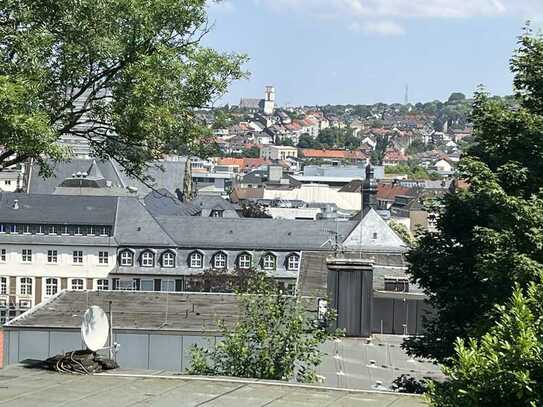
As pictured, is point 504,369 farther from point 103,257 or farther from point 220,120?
point 103,257

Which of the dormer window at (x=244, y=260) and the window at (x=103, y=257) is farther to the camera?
the window at (x=103, y=257)

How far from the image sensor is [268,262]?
64.9m

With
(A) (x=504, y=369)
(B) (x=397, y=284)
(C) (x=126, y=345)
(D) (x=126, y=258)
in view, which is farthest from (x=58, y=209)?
(A) (x=504, y=369)

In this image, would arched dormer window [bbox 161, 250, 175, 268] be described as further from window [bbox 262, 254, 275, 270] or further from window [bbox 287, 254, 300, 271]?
window [bbox 287, 254, 300, 271]

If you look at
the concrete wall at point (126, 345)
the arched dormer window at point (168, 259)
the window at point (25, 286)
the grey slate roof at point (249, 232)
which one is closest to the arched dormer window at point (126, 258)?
the arched dormer window at point (168, 259)

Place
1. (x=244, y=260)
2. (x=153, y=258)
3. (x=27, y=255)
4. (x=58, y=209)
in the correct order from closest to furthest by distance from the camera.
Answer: (x=244, y=260) → (x=153, y=258) → (x=27, y=255) → (x=58, y=209)

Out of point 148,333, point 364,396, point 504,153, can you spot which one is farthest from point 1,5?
point 148,333

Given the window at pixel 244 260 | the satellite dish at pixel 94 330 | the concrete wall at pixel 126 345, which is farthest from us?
the window at pixel 244 260

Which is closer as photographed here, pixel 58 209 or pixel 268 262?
pixel 268 262

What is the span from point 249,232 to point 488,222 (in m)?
50.5

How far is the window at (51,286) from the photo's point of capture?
6625 cm

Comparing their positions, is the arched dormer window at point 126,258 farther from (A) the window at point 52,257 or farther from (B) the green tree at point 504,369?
(B) the green tree at point 504,369

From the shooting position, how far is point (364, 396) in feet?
43.8

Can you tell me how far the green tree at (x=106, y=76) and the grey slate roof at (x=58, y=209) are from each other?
5484 centimetres
